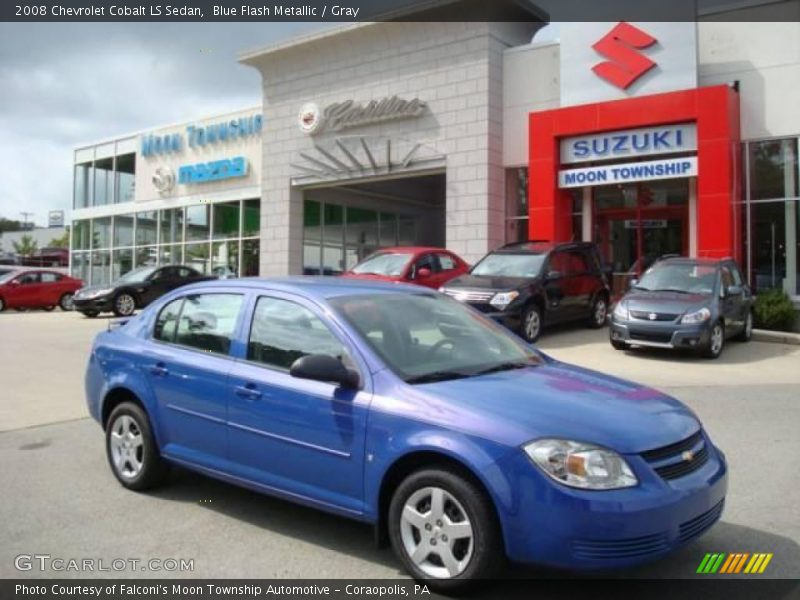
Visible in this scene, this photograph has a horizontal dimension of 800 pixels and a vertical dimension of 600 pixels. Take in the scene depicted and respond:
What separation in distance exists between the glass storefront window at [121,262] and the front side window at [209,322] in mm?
29799

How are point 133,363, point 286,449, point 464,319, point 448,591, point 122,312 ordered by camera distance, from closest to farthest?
1. point 448,591
2. point 286,449
3. point 464,319
4. point 133,363
5. point 122,312

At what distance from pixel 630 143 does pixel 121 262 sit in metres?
23.9

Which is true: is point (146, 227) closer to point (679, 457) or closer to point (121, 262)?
point (121, 262)

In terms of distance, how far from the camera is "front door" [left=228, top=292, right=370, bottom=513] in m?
3.95

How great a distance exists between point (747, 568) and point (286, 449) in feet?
8.21

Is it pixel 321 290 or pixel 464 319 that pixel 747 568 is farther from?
pixel 321 290

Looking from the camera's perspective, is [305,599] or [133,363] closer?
[305,599]

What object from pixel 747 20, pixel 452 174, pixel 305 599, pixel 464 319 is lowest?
pixel 305 599

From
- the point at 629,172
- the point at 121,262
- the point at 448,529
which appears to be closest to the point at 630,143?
the point at 629,172

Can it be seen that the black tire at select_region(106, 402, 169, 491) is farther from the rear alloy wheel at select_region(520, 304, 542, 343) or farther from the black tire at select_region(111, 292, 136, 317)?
the black tire at select_region(111, 292, 136, 317)

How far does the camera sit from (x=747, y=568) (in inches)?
154

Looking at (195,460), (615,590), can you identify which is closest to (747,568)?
(615,590)

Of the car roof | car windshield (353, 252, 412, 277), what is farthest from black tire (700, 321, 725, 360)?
the car roof

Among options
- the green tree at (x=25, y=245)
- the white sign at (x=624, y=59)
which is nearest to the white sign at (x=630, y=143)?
the white sign at (x=624, y=59)
